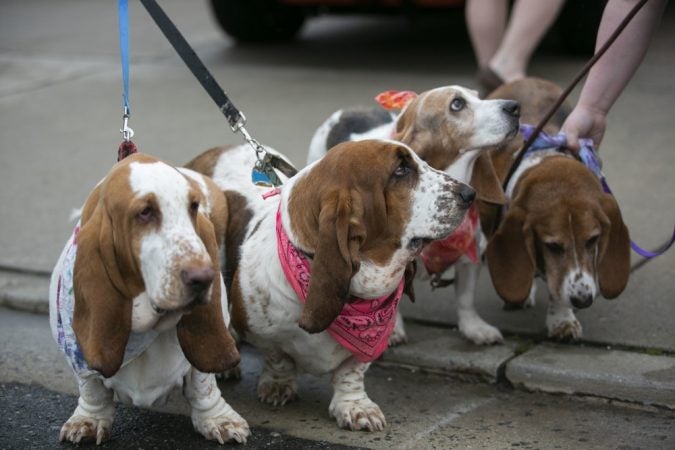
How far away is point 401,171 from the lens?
381 centimetres

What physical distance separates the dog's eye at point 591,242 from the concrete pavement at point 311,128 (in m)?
0.46

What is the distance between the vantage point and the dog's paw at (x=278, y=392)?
4371mm

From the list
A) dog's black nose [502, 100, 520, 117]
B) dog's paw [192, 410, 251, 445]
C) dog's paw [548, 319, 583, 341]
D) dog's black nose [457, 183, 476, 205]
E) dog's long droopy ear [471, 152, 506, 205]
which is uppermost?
dog's black nose [457, 183, 476, 205]

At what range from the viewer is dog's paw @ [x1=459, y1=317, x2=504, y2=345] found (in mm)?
4836

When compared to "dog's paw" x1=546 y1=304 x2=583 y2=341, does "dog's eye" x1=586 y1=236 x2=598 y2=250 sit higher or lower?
higher

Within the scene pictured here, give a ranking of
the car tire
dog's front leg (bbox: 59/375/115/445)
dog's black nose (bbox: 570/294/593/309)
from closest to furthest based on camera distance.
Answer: dog's front leg (bbox: 59/375/115/445) < dog's black nose (bbox: 570/294/593/309) < the car tire

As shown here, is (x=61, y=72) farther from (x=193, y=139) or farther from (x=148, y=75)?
(x=193, y=139)

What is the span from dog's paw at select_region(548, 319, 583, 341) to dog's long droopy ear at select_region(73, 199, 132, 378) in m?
2.06

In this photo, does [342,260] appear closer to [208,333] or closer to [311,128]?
[208,333]

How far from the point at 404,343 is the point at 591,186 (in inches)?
41.8

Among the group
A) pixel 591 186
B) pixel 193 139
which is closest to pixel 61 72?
pixel 193 139

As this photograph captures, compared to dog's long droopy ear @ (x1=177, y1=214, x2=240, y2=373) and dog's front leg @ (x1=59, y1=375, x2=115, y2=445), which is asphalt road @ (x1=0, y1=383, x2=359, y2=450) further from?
dog's long droopy ear @ (x1=177, y1=214, x2=240, y2=373)

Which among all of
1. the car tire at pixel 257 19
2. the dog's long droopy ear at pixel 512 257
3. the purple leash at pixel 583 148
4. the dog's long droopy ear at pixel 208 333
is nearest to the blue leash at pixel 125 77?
the dog's long droopy ear at pixel 208 333

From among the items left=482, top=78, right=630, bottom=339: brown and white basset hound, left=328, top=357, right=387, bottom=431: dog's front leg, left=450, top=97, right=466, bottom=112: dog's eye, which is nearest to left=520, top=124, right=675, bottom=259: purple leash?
left=482, top=78, right=630, bottom=339: brown and white basset hound
